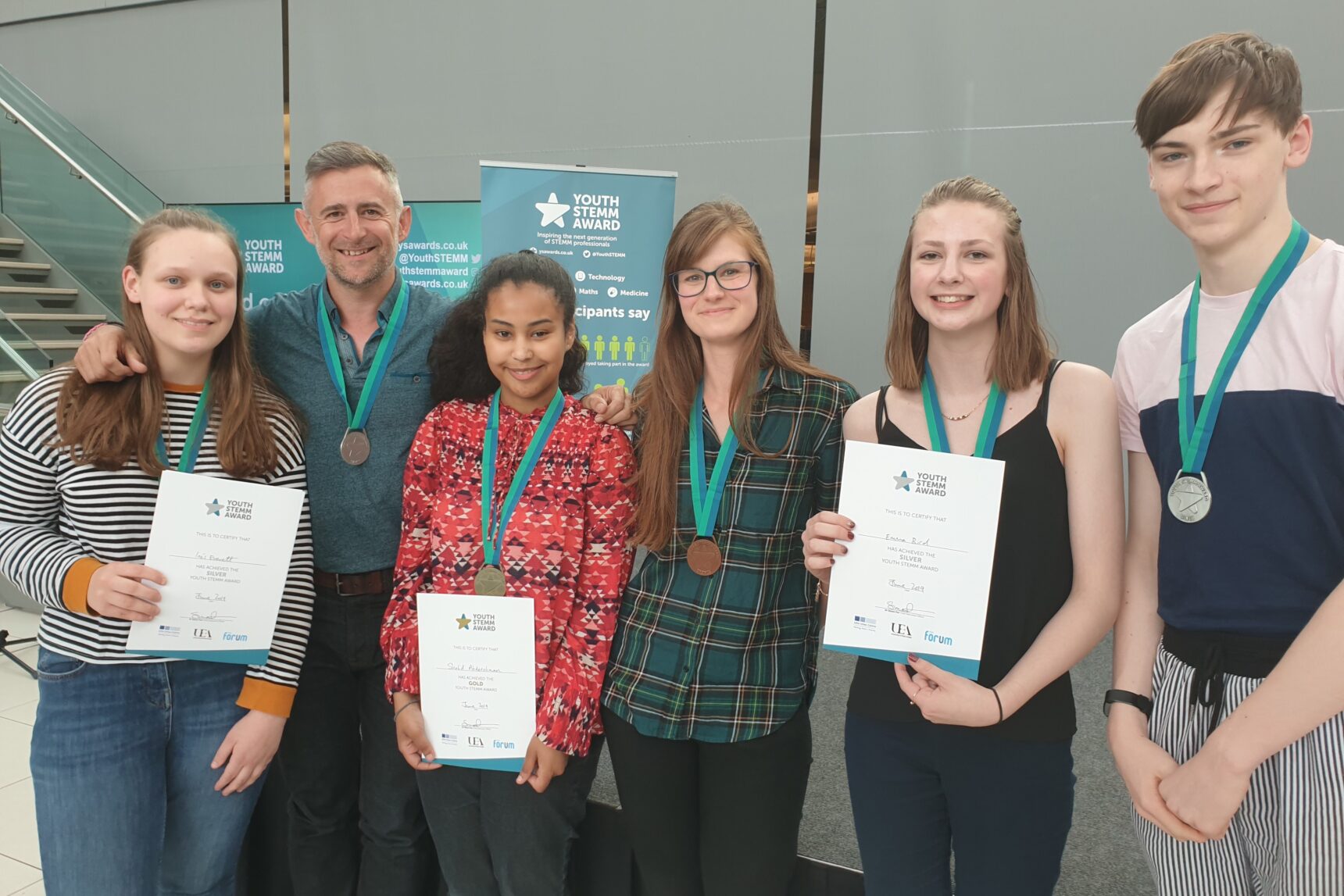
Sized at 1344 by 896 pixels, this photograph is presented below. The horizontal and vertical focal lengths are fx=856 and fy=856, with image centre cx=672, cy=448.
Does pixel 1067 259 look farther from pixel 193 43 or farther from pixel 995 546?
pixel 193 43

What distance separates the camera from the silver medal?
1.21 m

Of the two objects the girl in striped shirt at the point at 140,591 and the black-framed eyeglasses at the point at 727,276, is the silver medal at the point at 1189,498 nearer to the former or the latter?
the black-framed eyeglasses at the point at 727,276

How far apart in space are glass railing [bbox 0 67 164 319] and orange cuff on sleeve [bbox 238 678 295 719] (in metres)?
6.40

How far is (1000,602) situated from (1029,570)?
2.8 inches

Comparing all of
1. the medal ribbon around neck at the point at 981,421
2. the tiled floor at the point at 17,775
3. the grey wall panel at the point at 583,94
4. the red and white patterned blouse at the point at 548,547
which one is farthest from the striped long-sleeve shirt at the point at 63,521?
the grey wall panel at the point at 583,94

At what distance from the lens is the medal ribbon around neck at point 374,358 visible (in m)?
1.98

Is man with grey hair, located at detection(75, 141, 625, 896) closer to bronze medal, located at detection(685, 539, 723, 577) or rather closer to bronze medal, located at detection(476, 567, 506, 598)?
bronze medal, located at detection(476, 567, 506, 598)

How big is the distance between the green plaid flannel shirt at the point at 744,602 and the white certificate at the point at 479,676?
17 centimetres

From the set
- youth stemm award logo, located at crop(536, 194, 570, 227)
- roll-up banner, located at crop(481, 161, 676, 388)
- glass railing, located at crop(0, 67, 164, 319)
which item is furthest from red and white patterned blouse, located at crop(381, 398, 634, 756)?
glass railing, located at crop(0, 67, 164, 319)

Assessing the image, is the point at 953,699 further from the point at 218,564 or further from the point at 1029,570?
the point at 218,564

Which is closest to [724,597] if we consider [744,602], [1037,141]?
[744,602]

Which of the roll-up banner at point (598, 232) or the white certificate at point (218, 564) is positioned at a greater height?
the roll-up banner at point (598, 232)

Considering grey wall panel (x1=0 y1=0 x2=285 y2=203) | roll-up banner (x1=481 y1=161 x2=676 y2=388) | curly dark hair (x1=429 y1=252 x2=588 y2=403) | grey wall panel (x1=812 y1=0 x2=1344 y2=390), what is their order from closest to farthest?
1. curly dark hair (x1=429 y1=252 x2=588 y2=403)
2. roll-up banner (x1=481 y1=161 x2=676 y2=388)
3. grey wall panel (x1=812 y1=0 x2=1344 y2=390)
4. grey wall panel (x1=0 y1=0 x2=285 y2=203)

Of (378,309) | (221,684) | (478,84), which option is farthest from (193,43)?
(221,684)
